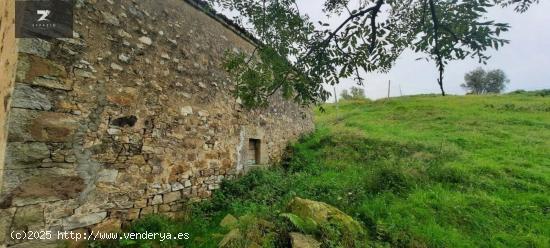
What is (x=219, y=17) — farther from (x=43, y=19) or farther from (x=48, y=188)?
(x=48, y=188)

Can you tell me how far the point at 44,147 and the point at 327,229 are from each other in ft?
11.6

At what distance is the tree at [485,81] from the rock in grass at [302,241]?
39.9 meters

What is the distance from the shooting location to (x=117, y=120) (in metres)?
4.16

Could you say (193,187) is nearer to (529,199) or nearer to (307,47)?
(307,47)

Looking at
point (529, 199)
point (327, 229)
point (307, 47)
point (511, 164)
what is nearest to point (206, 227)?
point (327, 229)

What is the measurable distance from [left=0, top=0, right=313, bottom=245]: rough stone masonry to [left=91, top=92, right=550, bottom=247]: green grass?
887 mm

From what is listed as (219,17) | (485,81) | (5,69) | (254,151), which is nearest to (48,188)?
(5,69)

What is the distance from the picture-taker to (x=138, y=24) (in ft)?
15.2

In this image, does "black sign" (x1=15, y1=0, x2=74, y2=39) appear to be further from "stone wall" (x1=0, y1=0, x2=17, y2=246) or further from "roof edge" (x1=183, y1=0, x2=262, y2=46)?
"roof edge" (x1=183, y1=0, x2=262, y2=46)

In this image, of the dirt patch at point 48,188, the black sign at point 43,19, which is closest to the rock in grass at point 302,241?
the dirt patch at point 48,188

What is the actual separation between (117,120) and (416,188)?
227 inches

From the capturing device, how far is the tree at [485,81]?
3659cm

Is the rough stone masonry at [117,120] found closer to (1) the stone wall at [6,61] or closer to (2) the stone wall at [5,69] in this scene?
(2) the stone wall at [5,69]

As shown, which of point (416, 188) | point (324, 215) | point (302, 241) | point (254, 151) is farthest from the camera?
point (254, 151)
